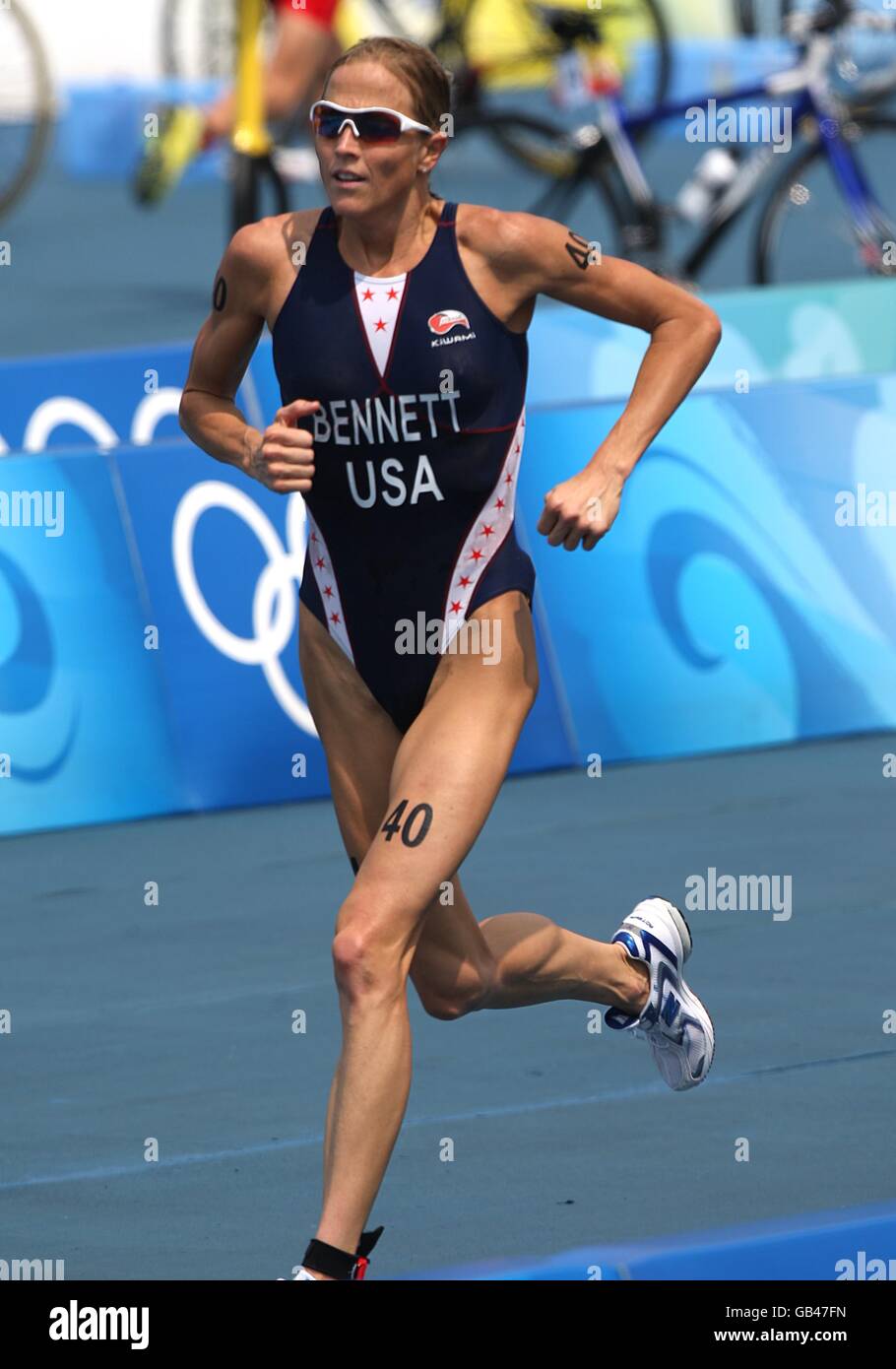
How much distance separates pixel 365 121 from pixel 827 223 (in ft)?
48.4

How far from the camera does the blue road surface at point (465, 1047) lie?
5.38 m

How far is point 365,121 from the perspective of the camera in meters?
4.93

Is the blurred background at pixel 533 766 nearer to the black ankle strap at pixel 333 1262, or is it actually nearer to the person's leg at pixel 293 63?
the person's leg at pixel 293 63

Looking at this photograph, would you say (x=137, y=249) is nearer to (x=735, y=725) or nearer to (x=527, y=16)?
(x=527, y=16)

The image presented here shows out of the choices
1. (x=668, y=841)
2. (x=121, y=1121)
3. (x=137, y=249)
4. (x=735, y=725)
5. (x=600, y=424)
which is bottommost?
(x=121, y=1121)

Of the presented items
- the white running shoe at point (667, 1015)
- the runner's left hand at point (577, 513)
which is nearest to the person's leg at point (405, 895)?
the white running shoe at point (667, 1015)

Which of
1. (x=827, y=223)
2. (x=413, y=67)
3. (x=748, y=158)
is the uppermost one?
(x=827, y=223)

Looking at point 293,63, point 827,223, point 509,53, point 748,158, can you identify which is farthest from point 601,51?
point 827,223

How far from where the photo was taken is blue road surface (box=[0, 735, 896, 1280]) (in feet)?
17.7

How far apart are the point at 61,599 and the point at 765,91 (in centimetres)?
607

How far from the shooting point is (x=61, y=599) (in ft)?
28.5

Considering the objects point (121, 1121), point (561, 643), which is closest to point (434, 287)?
point (121, 1121)

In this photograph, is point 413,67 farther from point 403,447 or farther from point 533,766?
point 533,766

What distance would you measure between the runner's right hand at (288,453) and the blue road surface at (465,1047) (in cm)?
140
